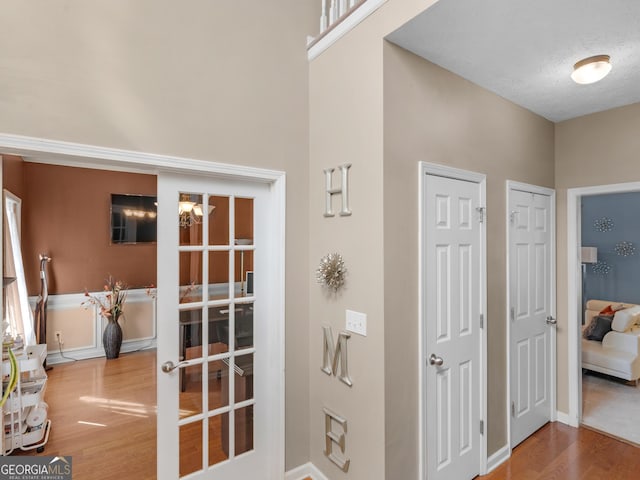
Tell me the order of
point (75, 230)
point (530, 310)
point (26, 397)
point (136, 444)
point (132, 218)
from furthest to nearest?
point (132, 218)
point (75, 230)
point (530, 310)
point (136, 444)
point (26, 397)

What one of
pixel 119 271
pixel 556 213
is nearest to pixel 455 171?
pixel 556 213

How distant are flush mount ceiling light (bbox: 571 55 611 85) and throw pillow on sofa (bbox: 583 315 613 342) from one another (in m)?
3.59

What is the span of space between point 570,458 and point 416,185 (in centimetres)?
246

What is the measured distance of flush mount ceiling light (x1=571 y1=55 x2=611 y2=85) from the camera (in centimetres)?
203

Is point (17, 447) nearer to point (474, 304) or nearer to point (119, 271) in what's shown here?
point (119, 271)

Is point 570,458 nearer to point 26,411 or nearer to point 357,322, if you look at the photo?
point 357,322

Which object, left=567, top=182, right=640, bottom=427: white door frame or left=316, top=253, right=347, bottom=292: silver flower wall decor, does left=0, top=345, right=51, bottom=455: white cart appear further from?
left=567, top=182, right=640, bottom=427: white door frame

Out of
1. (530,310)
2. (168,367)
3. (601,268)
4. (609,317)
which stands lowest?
(609,317)

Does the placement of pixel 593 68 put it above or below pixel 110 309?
above

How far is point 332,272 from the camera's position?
84.8 inches

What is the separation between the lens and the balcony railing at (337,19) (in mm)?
1997

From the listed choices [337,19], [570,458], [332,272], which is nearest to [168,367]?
[332,272]

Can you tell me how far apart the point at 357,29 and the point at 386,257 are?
4.58ft

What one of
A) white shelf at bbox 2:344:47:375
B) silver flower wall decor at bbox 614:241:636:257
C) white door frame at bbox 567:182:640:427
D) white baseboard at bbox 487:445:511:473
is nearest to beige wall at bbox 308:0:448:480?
white baseboard at bbox 487:445:511:473
